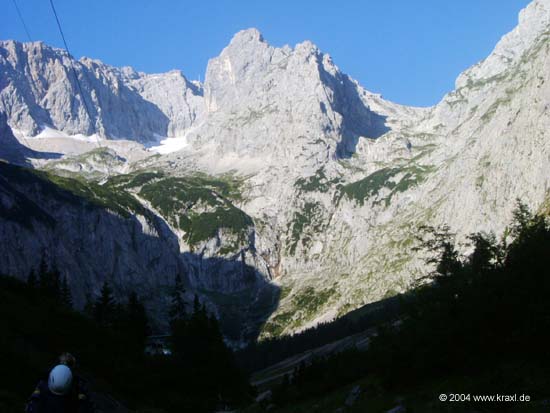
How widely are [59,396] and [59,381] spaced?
37 centimetres

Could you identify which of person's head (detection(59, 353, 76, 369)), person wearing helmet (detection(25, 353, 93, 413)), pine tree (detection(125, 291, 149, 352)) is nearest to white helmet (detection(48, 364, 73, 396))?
person wearing helmet (detection(25, 353, 93, 413))

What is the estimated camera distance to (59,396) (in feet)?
44.6

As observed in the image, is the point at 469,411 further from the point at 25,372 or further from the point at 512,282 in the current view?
the point at 25,372

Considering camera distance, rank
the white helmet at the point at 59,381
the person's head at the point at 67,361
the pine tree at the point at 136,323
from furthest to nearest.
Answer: the pine tree at the point at 136,323 → the person's head at the point at 67,361 → the white helmet at the point at 59,381

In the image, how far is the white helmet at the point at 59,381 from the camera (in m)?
13.6

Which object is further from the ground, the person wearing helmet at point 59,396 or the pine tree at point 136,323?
the pine tree at point 136,323

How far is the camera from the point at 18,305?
186ft

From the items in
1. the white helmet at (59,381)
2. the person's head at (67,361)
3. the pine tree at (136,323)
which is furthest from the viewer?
the pine tree at (136,323)

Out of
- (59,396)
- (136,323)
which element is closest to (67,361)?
(59,396)

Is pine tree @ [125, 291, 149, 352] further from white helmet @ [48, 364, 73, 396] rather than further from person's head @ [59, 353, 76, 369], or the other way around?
white helmet @ [48, 364, 73, 396]

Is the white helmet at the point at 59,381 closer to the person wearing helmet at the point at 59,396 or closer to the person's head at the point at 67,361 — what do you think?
the person wearing helmet at the point at 59,396

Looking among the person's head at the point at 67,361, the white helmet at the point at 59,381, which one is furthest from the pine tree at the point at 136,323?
the white helmet at the point at 59,381

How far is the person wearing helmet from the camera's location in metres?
13.6

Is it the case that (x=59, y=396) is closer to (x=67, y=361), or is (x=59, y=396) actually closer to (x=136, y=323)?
(x=67, y=361)
